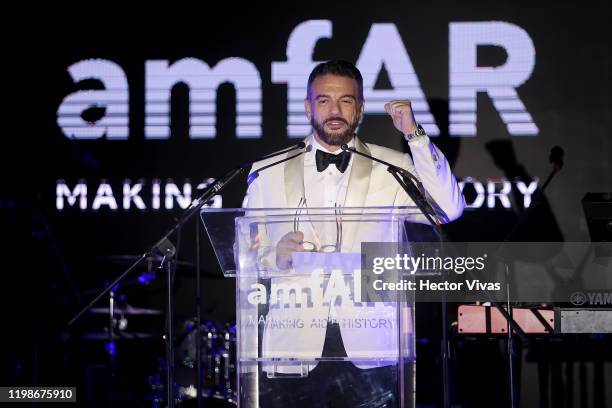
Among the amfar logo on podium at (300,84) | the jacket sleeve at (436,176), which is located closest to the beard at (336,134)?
the jacket sleeve at (436,176)

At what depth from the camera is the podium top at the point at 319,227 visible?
3.21m

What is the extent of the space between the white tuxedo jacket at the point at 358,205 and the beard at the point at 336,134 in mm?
53

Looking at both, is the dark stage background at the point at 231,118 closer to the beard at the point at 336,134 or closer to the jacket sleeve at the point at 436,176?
the beard at the point at 336,134

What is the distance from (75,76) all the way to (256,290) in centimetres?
400

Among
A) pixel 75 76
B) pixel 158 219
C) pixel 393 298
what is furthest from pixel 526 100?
pixel 393 298

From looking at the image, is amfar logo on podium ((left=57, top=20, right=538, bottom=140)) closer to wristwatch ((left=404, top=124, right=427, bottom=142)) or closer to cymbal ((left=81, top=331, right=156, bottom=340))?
cymbal ((left=81, top=331, right=156, bottom=340))

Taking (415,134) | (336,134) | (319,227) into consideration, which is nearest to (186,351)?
(336,134)

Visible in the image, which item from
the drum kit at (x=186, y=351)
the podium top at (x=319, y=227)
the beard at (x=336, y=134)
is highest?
the beard at (x=336, y=134)

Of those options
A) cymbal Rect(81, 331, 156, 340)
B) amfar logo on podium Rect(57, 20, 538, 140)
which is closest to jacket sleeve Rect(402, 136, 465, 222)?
amfar logo on podium Rect(57, 20, 538, 140)

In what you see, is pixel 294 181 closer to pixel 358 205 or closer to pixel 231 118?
pixel 358 205

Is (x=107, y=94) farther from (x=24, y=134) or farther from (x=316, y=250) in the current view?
(x=316, y=250)

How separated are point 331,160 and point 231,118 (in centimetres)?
267

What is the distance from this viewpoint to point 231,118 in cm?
671

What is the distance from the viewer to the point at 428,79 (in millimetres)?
6578
